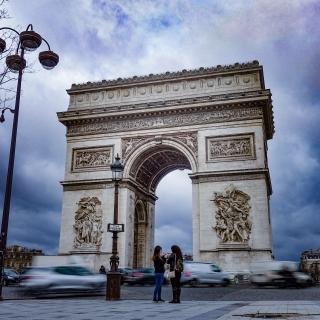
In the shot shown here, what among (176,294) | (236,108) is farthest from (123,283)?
(176,294)

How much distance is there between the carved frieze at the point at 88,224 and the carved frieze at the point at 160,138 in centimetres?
382

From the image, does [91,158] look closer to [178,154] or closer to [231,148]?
[178,154]

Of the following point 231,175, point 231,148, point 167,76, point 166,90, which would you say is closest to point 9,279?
point 231,175

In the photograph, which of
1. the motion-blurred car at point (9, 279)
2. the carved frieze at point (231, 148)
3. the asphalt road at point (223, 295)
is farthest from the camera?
the motion-blurred car at point (9, 279)

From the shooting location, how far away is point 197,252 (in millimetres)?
27547

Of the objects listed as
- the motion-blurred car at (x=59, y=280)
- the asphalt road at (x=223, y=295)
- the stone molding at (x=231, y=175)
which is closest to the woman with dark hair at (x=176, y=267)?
the asphalt road at (x=223, y=295)

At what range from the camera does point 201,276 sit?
22891 mm

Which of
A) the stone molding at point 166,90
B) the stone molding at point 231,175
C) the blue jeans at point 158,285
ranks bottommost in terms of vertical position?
the blue jeans at point 158,285

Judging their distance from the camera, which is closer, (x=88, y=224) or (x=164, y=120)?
(x=88, y=224)

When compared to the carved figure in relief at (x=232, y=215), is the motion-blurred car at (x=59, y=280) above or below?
below

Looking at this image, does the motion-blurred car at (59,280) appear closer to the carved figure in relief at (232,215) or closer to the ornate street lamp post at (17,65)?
the ornate street lamp post at (17,65)

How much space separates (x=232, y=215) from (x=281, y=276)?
221 inches

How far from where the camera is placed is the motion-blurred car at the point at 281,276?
73.6 feet

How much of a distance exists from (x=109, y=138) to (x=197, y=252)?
976 cm
